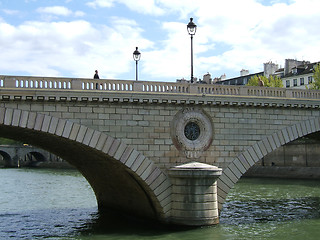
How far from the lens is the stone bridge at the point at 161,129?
21.5m

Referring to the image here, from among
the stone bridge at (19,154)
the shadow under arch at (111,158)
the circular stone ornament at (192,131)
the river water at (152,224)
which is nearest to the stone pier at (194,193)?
the river water at (152,224)

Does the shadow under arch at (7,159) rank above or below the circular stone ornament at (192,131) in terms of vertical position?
below

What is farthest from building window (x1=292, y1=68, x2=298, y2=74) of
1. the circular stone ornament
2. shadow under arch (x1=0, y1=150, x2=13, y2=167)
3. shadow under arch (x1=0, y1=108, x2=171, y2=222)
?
shadow under arch (x1=0, y1=150, x2=13, y2=167)

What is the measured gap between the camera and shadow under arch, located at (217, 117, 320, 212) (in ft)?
80.5

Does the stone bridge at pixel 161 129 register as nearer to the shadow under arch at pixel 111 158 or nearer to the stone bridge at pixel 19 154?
the shadow under arch at pixel 111 158

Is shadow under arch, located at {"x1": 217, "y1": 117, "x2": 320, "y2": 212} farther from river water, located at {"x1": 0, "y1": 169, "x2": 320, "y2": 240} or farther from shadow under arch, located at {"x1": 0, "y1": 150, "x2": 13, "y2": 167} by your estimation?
shadow under arch, located at {"x1": 0, "y1": 150, "x2": 13, "y2": 167}

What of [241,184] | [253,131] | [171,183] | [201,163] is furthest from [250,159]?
[241,184]

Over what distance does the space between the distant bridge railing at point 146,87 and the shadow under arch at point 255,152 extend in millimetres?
2054

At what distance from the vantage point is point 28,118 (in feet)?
68.2

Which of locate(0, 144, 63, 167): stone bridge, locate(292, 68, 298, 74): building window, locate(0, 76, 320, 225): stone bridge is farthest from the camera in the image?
locate(0, 144, 63, 167): stone bridge

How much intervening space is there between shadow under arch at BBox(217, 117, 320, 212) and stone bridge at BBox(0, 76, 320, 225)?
53 mm

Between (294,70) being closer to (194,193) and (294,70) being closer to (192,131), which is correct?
(192,131)

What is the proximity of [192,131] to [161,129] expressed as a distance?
1.80 meters

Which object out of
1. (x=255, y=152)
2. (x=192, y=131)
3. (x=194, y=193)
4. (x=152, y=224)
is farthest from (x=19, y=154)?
(x=194, y=193)
